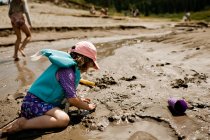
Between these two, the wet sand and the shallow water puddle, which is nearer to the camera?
the shallow water puddle

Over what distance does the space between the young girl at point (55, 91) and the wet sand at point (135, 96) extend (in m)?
0.11

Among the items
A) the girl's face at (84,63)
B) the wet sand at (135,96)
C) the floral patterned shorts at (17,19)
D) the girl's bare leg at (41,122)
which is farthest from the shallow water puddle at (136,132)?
the floral patterned shorts at (17,19)

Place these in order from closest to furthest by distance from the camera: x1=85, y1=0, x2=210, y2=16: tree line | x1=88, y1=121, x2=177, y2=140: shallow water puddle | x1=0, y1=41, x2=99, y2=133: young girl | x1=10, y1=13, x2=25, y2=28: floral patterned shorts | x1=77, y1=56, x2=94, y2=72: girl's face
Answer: x1=88, y1=121, x2=177, y2=140: shallow water puddle < x1=0, y1=41, x2=99, y2=133: young girl < x1=77, y1=56, x2=94, y2=72: girl's face < x1=10, y1=13, x2=25, y2=28: floral patterned shorts < x1=85, y1=0, x2=210, y2=16: tree line

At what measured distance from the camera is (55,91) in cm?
355

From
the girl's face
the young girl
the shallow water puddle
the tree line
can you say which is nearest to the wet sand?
the shallow water puddle

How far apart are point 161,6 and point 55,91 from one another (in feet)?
344

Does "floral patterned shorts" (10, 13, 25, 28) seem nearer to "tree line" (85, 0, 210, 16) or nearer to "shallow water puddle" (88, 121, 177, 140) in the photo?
"shallow water puddle" (88, 121, 177, 140)

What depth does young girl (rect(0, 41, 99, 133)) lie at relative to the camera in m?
3.40

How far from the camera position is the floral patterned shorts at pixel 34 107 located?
11.5ft

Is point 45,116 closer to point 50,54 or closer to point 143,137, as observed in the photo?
point 50,54

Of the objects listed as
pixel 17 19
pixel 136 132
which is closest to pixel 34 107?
pixel 136 132

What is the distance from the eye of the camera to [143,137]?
10.1 ft

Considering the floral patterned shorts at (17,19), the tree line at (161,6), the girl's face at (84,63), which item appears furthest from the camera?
the tree line at (161,6)

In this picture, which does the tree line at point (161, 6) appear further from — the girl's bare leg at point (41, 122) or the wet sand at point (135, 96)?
the girl's bare leg at point (41, 122)
